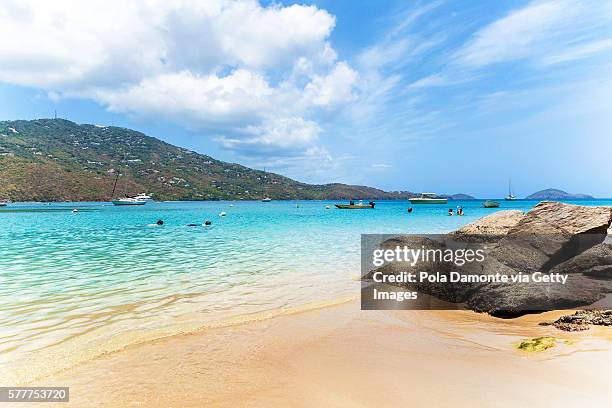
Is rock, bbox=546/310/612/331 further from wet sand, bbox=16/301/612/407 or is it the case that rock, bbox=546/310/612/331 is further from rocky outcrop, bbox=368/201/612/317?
rocky outcrop, bbox=368/201/612/317

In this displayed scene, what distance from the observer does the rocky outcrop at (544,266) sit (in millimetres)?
8797

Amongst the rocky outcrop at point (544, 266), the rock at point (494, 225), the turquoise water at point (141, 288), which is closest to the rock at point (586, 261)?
the rocky outcrop at point (544, 266)

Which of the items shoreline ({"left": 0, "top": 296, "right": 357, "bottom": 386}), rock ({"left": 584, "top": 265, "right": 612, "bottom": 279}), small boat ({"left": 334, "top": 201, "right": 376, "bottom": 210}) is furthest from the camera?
small boat ({"left": 334, "top": 201, "right": 376, "bottom": 210})

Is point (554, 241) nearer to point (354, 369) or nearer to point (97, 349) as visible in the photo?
point (354, 369)

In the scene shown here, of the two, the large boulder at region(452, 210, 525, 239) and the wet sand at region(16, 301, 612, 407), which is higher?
the large boulder at region(452, 210, 525, 239)

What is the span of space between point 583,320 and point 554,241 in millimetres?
3749

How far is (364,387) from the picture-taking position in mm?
5273

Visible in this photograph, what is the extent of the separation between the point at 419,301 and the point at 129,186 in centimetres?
18814

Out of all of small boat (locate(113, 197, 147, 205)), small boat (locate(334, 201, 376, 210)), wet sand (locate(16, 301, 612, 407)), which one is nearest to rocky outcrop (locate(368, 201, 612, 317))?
wet sand (locate(16, 301, 612, 407))

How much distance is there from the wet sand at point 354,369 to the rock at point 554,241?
241 centimetres

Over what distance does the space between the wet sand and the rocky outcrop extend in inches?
25.2

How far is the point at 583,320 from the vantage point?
7715mm

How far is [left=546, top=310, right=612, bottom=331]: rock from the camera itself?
24.6 feet

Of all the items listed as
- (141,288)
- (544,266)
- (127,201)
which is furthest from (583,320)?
(127,201)
